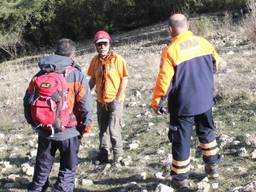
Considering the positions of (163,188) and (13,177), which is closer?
(163,188)

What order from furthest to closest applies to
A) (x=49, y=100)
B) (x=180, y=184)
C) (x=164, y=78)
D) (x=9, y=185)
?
(x=9, y=185) → (x=180, y=184) → (x=164, y=78) → (x=49, y=100)

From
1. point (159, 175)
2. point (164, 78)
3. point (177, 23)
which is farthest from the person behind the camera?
point (159, 175)

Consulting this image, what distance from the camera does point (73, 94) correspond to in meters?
5.50

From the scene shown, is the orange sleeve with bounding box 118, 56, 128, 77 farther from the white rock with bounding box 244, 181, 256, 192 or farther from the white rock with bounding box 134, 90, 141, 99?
the white rock with bounding box 134, 90, 141, 99

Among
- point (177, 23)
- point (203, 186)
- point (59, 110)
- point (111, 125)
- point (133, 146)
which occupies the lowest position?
point (203, 186)

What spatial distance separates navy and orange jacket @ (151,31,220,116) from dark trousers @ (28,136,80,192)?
963 mm

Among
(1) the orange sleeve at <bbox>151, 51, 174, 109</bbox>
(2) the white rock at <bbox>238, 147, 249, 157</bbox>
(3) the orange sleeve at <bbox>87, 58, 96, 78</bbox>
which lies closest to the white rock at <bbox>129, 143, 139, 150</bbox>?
(3) the orange sleeve at <bbox>87, 58, 96, 78</bbox>

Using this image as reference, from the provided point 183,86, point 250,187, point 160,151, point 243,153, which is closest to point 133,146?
point 160,151

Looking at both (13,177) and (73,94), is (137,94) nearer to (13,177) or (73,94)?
(13,177)

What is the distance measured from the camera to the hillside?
6191mm

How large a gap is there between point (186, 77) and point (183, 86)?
3.8 inches

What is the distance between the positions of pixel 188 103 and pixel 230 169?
3.64ft

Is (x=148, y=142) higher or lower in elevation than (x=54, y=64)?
lower

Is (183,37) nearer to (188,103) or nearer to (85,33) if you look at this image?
(188,103)
